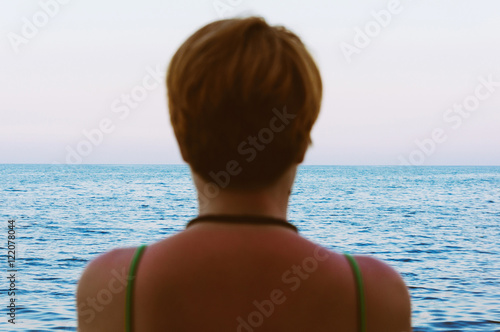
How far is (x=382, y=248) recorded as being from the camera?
2845cm

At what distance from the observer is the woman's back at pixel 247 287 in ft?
Result: 4.19

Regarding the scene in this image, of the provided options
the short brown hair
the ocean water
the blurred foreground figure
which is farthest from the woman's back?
the ocean water

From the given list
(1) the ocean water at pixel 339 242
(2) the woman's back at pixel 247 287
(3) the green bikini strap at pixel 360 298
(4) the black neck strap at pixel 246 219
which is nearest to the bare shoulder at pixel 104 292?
(2) the woman's back at pixel 247 287

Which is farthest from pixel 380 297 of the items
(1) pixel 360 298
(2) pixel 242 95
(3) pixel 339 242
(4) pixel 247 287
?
(3) pixel 339 242

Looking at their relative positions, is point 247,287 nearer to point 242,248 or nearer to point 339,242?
point 242,248

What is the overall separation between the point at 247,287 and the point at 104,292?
31 cm

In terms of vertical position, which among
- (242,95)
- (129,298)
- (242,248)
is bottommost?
(129,298)

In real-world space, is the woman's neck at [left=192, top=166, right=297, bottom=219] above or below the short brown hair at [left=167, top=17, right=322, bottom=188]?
Result: below

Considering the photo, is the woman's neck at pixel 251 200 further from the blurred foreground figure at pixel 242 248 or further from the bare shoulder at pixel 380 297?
the bare shoulder at pixel 380 297

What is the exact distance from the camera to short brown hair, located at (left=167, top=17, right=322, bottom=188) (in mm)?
1238

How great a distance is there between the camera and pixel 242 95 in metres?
1.23

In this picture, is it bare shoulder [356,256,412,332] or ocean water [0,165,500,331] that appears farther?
ocean water [0,165,500,331]

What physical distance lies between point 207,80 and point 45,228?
38.4 metres

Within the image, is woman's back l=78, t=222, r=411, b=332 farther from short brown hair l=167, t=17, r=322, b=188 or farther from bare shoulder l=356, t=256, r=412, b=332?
short brown hair l=167, t=17, r=322, b=188
